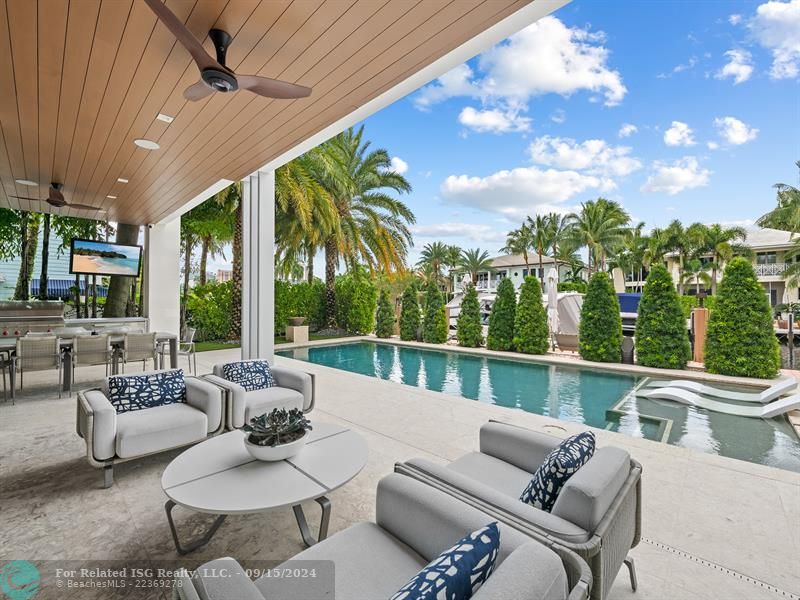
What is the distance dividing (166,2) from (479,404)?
182 inches

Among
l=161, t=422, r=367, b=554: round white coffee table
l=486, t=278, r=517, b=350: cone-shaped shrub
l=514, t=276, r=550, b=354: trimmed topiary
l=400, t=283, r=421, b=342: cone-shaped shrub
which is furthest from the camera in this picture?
l=400, t=283, r=421, b=342: cone-shaped shrub

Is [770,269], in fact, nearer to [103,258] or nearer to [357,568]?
[357,568]

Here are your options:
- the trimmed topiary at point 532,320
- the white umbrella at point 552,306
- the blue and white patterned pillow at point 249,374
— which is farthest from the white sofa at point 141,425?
the white umbrella at point 552,306

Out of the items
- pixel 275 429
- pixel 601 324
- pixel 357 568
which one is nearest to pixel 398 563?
pixel 357 568

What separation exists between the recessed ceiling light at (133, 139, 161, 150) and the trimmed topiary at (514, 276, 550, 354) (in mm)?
7819

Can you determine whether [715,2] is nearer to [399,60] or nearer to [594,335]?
[594,335]

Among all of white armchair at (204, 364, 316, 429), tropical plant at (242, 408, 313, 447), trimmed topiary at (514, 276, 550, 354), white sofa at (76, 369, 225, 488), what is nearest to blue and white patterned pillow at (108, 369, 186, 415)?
white sofa at (76, 369, 225, 488)

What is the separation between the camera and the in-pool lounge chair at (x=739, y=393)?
5262 millimetres

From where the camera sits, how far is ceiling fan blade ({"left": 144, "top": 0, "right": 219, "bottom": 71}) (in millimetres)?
1897

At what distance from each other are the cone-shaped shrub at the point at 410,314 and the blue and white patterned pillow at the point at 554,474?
414 inches

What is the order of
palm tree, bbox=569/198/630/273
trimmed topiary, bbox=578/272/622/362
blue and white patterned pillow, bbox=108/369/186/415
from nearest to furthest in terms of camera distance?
blue and white patterned pillow, bbox=108/369/186/415
trimmed topiary, bbox=578/272/622/362
palm tree, bbox=569/198/630/273

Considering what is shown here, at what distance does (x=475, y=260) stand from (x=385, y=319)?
21692 millimetres

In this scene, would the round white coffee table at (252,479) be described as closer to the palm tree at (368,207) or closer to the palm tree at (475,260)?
the palm tree at (368,207)

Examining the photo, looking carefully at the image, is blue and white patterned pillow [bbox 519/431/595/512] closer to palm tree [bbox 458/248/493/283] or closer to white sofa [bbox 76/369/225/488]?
white sofa [bbox 76/369/225/488]
